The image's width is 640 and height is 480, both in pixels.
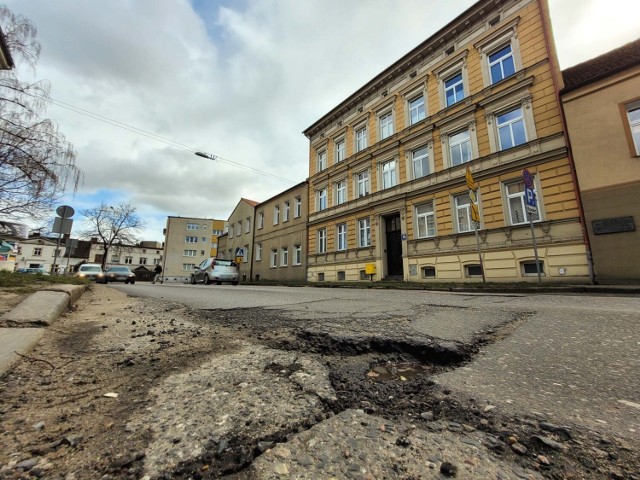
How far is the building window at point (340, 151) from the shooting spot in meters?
20.8

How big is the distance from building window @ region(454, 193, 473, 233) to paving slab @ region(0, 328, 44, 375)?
44.4 feet

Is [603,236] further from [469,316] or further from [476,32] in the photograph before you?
[476,32]

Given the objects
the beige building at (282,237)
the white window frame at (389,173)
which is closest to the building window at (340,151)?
the beige building at (282,237)

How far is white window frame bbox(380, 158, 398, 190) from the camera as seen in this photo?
655 inches

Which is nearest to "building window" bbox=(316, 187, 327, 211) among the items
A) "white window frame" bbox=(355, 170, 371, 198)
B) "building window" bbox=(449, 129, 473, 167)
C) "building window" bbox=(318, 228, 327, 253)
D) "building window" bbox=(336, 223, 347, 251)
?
"building window" bbox=(318, 228, 327, 253)

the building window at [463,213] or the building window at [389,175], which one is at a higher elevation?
the building window at [389,175]

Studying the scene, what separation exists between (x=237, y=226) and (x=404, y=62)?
22163 millimetres

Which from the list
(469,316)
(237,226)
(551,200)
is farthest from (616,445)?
(237,226)

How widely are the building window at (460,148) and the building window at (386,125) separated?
4241 millimetres

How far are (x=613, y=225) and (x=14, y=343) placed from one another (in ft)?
44.0

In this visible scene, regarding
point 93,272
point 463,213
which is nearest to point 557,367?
point 463,213

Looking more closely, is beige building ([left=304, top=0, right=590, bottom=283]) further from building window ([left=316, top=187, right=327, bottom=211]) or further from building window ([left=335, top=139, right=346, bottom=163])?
building window ([left=316, top=187, right=327, bottom=211])

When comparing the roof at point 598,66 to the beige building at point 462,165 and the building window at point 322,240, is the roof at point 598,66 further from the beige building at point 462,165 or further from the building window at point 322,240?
the building window at point 322,240

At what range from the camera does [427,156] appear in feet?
49.7
